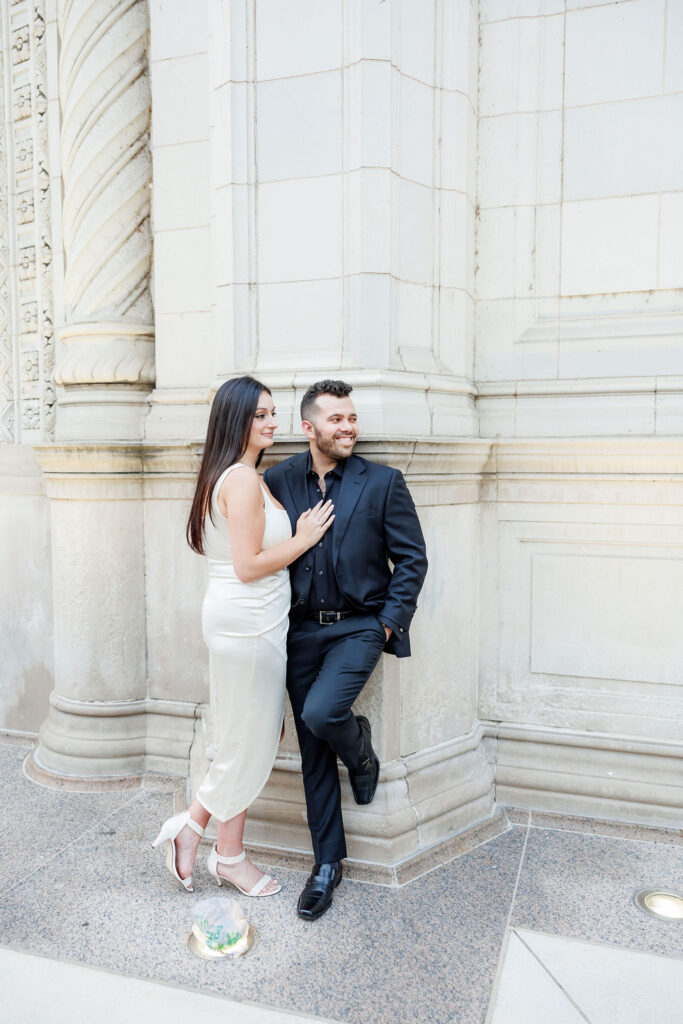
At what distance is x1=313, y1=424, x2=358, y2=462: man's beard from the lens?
3.20m

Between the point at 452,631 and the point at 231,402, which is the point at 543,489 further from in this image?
the point at 231,402

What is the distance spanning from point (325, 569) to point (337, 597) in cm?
13

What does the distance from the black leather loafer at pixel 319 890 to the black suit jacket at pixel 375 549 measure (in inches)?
37.1

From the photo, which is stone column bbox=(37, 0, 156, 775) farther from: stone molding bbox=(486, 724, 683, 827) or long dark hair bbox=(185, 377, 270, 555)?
stone molding bbox=(486, 724, 683, 827)

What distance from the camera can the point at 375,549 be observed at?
10.6ft

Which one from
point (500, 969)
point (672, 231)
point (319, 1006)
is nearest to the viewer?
point (319, 1006)

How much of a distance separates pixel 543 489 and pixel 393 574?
1196 millimetres

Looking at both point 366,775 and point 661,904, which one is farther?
point 366,775

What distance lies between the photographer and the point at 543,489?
403cm

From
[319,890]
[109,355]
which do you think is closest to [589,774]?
[319,890]

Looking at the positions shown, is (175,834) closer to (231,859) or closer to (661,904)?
(231,859)

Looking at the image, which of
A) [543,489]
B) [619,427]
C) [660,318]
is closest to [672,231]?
[660,318]

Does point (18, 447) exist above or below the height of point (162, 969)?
above

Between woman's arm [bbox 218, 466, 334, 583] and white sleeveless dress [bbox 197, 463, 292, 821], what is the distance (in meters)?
0.05
